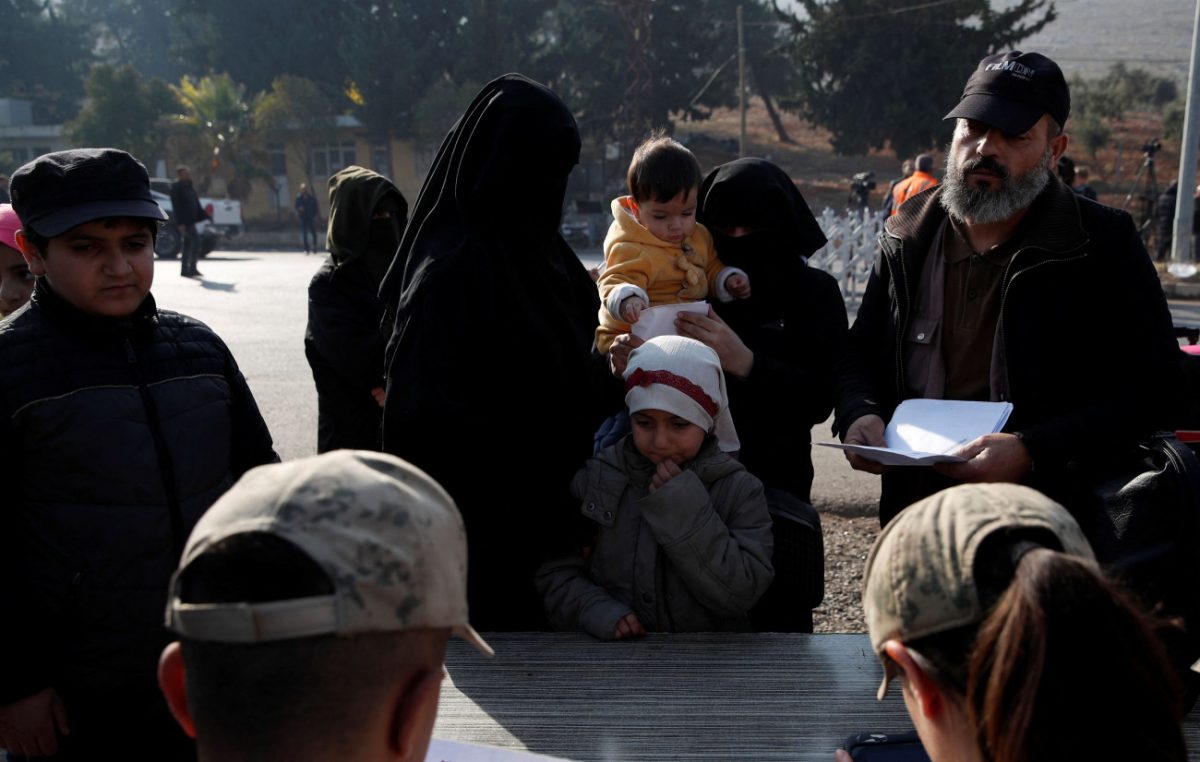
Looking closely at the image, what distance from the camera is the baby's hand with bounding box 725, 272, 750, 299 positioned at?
3389mm

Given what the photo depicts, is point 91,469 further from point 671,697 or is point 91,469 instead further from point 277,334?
point 277,334

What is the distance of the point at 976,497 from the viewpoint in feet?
4.12

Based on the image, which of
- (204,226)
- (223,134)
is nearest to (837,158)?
(223,134)

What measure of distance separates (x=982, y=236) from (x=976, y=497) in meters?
1.97

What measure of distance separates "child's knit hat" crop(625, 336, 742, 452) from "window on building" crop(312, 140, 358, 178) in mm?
42832

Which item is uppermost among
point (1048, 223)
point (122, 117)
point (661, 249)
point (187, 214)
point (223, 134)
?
point (122, 117)

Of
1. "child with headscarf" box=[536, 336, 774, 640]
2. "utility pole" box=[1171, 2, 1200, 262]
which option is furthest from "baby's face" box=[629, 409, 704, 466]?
"utility pole" box=[1171, 2, 1200, 262]

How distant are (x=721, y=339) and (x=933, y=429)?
75 centimetres

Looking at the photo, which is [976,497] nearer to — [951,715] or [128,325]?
[951,715]

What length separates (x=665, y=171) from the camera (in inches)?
130

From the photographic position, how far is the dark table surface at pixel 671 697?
205cm

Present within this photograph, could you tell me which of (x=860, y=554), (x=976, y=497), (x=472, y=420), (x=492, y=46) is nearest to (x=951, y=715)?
(x=976, y=497)

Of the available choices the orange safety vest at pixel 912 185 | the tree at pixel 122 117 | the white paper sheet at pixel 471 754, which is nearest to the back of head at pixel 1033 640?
the white paper sheet at pixel 471 754

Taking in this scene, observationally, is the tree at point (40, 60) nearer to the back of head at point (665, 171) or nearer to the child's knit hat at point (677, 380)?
the back of head at point (665, 171)
